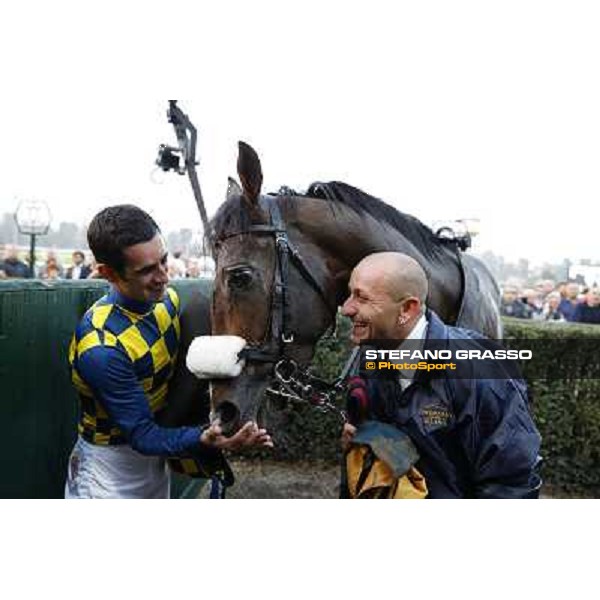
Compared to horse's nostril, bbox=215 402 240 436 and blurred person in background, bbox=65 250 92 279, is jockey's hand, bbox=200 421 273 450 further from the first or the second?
blurred person in background, bbox=65 250 92 279

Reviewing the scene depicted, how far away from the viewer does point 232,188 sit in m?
1.71

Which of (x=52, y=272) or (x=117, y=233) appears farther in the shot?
(x=52, y=272)

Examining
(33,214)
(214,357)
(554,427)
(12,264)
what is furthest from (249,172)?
(554,427)

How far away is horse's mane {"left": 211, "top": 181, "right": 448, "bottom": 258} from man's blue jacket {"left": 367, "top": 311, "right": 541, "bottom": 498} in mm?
537

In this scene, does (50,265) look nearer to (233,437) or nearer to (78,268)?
(78,268)

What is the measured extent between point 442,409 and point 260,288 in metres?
0.54

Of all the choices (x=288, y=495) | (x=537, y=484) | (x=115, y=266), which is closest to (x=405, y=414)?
(x=537, y=484)

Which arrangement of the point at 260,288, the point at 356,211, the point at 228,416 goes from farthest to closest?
the point at 356,211
the point at 260,288
the point at 228,416

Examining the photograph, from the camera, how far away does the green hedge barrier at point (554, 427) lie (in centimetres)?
253

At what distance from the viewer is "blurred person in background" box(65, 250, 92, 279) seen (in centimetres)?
187

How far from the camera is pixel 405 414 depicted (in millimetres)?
1317

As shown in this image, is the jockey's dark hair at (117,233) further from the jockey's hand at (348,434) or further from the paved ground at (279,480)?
the paved ground at (279,480)

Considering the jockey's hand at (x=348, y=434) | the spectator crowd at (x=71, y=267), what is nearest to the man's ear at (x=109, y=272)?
the spectator crowd at (x=71, y=267)

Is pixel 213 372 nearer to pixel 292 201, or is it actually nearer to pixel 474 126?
pixel 292 201
